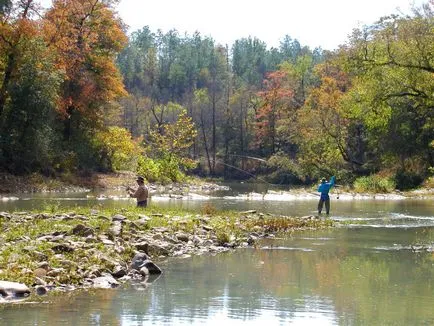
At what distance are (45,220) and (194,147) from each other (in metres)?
84.6

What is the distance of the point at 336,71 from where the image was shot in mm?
81812

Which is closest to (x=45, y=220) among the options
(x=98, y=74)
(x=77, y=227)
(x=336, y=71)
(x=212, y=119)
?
(x=77, y=227)

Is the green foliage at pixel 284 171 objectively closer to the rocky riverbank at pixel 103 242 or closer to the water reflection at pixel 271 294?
the rocky riverbank at pixel 103 242

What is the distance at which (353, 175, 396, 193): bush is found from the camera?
4744cm

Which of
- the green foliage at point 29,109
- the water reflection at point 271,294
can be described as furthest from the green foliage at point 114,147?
the water reflection at point 271,294

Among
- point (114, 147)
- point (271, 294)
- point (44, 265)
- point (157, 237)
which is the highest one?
point (114, 147)

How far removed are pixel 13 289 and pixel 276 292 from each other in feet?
15.3

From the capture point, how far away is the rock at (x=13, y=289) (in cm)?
1090

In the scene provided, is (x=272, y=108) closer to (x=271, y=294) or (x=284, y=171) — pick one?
(x=284, y=171)

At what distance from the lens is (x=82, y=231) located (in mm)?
16047

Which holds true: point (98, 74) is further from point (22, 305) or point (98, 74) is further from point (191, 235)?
point (22, 305)

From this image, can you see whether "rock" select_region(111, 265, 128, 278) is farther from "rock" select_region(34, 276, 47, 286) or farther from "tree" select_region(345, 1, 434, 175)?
"tree" select_region(345, 1, 434, 175)

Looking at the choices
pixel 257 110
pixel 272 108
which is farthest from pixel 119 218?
pixel 257 110

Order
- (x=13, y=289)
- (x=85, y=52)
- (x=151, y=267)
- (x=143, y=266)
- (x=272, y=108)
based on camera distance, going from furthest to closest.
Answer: (x=272, y=108) < (x=85, y=52) < (x=151, y=267) < (x=143, y=266) < (x=13, y=289)
